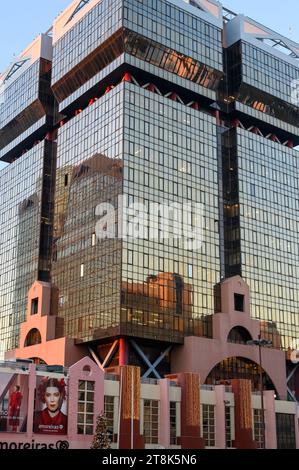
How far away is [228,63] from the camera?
131 meters

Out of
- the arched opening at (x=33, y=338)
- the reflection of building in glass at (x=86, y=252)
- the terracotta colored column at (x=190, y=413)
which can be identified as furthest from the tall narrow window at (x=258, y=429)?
the arched opening at (x=33, y=338)

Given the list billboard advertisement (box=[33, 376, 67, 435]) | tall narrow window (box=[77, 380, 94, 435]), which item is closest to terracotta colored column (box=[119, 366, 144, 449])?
tall narrow window (box=[77, 380, 94, 435])

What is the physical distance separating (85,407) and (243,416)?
86.9 feet

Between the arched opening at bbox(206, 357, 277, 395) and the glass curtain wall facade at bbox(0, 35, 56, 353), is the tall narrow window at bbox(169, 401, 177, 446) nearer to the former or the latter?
the arched opening at bbox(206, 357, 277, 395)

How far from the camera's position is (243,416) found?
91.4m

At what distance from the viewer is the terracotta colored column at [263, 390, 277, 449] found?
9381 cm

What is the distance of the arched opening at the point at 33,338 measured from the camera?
11537cm

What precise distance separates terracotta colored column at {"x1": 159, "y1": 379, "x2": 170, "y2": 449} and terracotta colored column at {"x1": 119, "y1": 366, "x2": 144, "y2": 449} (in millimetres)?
4304

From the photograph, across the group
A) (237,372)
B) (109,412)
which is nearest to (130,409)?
(109,412)

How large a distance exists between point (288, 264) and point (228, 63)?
135 feet

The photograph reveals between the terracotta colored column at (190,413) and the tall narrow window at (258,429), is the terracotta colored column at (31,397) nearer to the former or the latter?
the terracotta colored column at (190,413)
